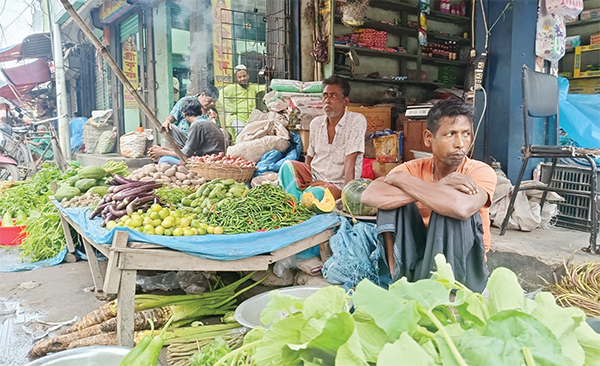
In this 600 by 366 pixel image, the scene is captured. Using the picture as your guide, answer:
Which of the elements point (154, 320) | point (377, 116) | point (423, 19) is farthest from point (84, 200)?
point (423, 19)

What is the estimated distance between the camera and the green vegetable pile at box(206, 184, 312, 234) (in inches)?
128

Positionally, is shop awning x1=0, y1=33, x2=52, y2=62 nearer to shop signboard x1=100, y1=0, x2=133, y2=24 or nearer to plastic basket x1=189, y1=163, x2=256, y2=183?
shop signboard x1=100, y1=0, x2=133, y2=24

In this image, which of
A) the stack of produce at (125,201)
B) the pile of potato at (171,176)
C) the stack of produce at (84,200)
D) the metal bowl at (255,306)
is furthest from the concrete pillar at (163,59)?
the metal bowl at (255,306)

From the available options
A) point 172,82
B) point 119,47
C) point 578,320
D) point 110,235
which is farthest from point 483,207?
point 119,47

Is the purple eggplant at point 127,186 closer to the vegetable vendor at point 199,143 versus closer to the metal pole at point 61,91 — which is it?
the vegetable vendor at point 199,143

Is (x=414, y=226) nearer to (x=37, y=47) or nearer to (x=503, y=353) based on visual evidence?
(x=503, y=353)

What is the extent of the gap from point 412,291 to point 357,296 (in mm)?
98

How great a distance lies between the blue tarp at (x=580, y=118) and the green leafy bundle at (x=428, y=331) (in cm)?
452

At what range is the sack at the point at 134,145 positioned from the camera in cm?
879

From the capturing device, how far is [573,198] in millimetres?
4371

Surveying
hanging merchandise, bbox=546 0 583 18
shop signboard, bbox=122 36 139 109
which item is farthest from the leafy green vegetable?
shop signboard, bbox=122 36 139 109

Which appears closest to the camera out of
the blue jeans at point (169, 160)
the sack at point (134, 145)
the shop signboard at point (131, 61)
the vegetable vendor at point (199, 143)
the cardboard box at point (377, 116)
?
the blue jeans at point (169, 160)

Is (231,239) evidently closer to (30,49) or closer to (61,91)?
(61,91)

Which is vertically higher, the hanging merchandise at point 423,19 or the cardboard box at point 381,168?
the hanging merchandise at point 423,19
